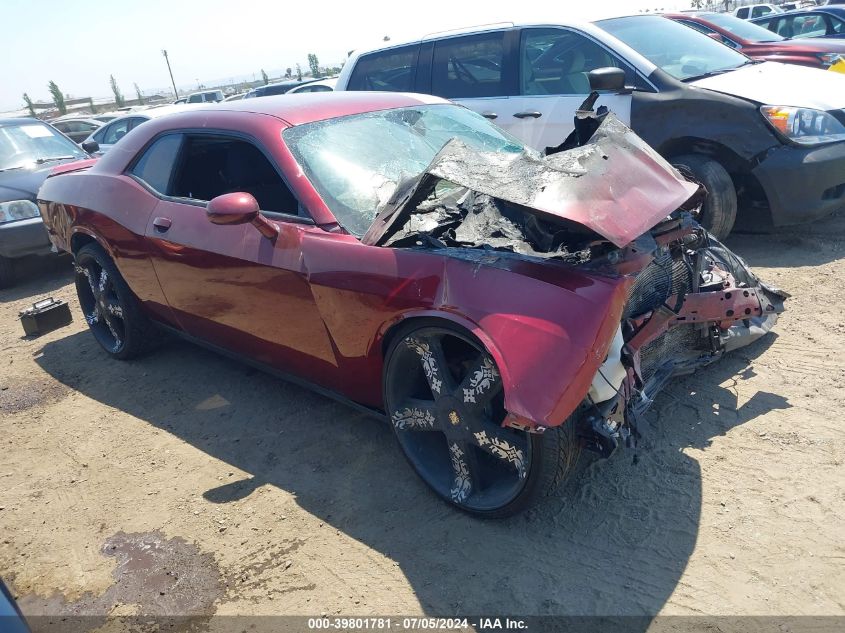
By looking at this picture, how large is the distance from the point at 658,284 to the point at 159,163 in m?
2.97

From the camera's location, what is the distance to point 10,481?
342 centimetres

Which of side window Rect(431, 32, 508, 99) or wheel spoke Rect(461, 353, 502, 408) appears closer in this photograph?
wheel spoke Rect(461, 353, 502, 408)

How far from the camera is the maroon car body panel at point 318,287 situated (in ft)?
7.21

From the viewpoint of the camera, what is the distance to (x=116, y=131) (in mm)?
10789

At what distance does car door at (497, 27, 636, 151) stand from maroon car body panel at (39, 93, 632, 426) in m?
1.80

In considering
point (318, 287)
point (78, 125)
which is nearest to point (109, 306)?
point (318, 287)

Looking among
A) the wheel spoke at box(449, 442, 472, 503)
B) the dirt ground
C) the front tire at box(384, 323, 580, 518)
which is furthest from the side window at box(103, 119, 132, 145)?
the wheel spoke at box(449, 442, 472, 503)

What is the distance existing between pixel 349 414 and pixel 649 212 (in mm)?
1906

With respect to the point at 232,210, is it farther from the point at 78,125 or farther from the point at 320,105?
the point at 78,125

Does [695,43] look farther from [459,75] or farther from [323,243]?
[323,243]

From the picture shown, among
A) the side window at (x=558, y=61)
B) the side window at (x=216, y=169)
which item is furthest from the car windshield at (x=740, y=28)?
the side window at (x=216, y=169)

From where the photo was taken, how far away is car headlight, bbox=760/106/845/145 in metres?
4.60

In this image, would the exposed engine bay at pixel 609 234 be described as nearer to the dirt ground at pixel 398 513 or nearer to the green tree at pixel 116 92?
the dirt ground at pixel 398 513

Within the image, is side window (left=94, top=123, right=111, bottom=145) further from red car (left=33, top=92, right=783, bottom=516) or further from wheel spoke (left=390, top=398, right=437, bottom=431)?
wheel spoke (left=390, top=398, right=437, bottom=431)
